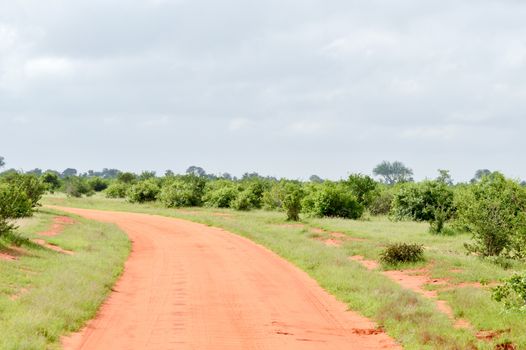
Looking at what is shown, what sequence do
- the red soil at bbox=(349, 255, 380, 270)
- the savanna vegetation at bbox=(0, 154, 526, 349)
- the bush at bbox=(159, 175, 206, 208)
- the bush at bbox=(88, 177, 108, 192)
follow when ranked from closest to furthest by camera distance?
the savanna vegetation at bbox=(0, 154, 526, 349)
the red soil at bbox=(349, 255, 380, 270)
the bush at bbox=(159, 175, 206, 208)
the bush at bbox=(88, 177, 108, 192)

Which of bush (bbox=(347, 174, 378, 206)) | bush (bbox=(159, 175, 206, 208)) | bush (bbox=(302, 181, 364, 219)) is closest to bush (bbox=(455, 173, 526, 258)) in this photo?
bush (bbox=(302, 181, 364, 219))

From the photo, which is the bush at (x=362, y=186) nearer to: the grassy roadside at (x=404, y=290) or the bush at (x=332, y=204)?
the bush at (x=332, y=204)

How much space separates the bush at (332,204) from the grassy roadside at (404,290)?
10451mm

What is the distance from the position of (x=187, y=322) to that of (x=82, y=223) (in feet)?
83.3

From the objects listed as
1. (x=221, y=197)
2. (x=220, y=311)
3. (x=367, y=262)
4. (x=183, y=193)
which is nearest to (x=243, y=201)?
(x=221, y=197)

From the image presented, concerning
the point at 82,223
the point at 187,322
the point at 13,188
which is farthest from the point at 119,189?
the point at 187,322

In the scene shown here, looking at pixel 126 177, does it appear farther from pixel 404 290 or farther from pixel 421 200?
pixel 404 290

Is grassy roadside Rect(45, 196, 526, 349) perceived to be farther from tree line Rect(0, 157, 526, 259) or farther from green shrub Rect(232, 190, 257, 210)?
green shrub Rect(232, 190, 257, 210)

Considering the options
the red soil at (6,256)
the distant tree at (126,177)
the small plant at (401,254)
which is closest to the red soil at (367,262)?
the small plant at (401,254)

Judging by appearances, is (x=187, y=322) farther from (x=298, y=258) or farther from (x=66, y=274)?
(x=298, y=258)

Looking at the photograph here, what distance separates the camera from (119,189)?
266 feet

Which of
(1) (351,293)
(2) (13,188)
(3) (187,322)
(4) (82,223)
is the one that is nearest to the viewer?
(3) (187,322)

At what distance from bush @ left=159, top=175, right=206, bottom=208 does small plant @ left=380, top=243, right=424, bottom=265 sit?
130 ft

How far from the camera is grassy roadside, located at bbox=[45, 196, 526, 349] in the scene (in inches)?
460
